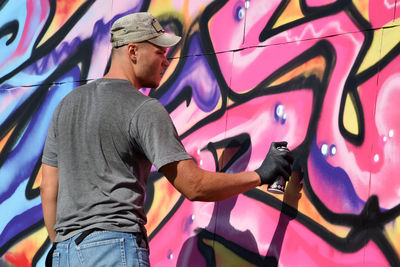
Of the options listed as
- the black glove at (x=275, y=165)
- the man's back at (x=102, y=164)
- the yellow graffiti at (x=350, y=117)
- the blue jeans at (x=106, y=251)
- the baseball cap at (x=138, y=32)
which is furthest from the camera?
the yellow graffiti at (x=350, y=117)

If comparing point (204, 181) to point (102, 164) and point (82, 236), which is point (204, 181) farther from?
point (82, 236)

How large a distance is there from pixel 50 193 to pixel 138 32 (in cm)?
92

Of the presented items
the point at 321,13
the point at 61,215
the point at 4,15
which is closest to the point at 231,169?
the point at 321,13

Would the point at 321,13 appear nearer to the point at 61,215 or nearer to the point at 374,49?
the point at 374,49

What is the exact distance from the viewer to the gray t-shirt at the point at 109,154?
3.52 metres

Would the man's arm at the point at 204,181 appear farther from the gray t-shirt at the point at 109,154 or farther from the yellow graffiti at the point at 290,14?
the yellow graffiti at the point at 290,14

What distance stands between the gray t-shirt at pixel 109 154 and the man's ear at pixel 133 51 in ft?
0.54

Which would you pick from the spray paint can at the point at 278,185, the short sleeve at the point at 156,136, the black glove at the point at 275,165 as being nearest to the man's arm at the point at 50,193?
the short sleeve at the point at 156,136

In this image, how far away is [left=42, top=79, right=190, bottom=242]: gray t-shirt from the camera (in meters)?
3.52

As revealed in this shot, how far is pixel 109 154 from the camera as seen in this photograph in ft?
11.8

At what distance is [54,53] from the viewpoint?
614 cm

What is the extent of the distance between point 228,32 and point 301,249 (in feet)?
5.05

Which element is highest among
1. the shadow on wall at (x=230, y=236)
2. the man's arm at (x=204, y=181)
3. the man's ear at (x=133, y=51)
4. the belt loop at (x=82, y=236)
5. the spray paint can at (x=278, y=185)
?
the man's ear at (x=133, y=51)

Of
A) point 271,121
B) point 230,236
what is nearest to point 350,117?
point 271,121
